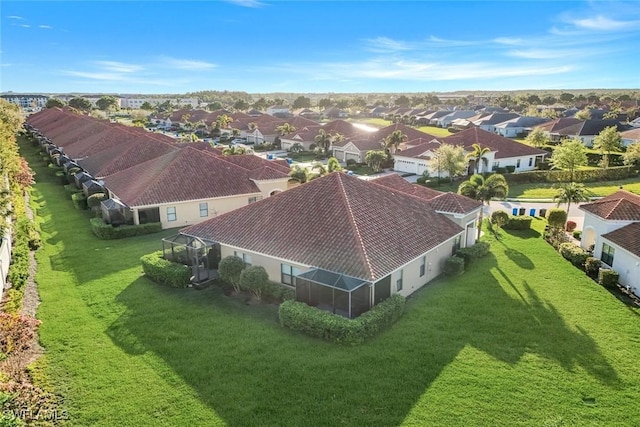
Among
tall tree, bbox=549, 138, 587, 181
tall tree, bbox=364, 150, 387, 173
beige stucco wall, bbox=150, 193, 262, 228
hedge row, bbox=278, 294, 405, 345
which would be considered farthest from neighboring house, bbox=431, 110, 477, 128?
hedge row, bbox=278, 294, 405, 345

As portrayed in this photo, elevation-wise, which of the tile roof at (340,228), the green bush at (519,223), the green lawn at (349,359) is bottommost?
the green lawn at (349,359)

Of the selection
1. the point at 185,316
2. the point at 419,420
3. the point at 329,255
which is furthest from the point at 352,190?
the point at 419,420

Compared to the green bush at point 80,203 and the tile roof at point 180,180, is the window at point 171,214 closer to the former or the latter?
the tile roof at point 180,180

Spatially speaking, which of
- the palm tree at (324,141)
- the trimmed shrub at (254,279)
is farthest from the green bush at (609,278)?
the palm tree at (324,141)

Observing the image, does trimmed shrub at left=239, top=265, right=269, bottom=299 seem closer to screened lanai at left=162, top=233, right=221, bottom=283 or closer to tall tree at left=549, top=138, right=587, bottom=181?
screened lanai at left=162, top=233, right=221, bottom=283

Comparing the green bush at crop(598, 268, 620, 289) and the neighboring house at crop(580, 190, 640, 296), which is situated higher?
the neighboring house at crop(580, 190, 640, 296)

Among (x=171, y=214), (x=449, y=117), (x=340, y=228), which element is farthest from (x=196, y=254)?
(x=449, y=117)

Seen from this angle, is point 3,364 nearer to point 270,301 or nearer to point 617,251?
point 270,301
